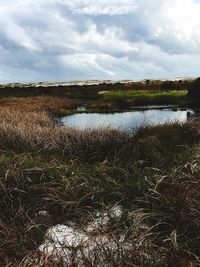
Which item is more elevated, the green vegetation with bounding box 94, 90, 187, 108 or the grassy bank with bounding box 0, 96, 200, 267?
the grassy bank with bounding box 0, 96, 200, 267

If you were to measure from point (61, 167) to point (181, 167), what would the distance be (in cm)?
219

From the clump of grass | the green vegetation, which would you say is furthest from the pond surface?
the clump of grass

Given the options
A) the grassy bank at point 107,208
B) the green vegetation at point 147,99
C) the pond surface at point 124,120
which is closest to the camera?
the grassy bank at point 107,208

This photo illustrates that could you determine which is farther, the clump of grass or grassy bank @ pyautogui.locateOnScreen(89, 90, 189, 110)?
grassy bank @ pyautogui.locateOnScreen(89, 90, 189, 110)

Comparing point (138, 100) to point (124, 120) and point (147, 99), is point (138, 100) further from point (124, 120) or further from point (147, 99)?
point (124, 120)

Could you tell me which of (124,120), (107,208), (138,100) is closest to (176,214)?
(107,208)

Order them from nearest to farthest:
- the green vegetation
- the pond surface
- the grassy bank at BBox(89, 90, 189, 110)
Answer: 1. the pond surface
2. the grassy bank at BBox(89, 90, 189, 110)
3. the green vegetation

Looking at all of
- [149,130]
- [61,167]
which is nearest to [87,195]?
[61,167]

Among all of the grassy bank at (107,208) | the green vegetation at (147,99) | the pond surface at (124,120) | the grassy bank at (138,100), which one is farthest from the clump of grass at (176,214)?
the green vegetation at (147,99)

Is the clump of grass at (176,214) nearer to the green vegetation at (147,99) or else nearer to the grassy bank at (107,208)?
the grassy bank at (107,208)

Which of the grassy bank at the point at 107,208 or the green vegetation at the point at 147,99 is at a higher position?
the grassy bank at the point at 107,208

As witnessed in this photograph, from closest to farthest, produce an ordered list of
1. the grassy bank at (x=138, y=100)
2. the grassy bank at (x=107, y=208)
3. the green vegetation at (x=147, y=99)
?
the grassy bank at (x=107, y=208), the grassy bank at (x=138, y=100), the green vegetation at (x=147, y=99)

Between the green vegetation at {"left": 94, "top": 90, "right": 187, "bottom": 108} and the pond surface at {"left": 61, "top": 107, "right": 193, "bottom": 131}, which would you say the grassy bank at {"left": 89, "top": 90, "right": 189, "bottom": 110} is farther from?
the pond surface at {"left": 61, "top": 107, "right": 193, "bottom": 131}

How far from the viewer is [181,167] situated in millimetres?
9578
